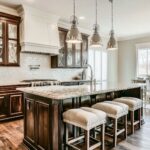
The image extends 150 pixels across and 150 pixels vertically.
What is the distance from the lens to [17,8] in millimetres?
4676

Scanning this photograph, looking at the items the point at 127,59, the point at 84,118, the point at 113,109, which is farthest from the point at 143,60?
the point at 84,118

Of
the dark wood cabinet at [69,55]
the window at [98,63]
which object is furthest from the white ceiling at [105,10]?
the window at [98,63]

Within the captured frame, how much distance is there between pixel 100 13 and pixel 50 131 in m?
3.81

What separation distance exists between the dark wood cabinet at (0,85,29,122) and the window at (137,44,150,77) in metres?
5.57

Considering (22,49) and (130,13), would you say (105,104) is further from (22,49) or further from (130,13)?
(130,13)

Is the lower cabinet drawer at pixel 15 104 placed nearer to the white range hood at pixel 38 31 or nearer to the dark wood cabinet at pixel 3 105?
the dark wood cabinet at pixel 3 105

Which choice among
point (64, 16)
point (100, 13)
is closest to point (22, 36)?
point (64, 16)

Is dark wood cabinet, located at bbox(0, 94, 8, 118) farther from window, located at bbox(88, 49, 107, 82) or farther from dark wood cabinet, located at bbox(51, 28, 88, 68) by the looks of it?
window, located at bbox(88, 49, 107, 82)

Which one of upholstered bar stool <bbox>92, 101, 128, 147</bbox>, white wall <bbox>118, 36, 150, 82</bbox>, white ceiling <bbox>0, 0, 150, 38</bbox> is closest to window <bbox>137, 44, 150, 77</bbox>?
white wall <bbox>118, 36, 150, 82</bbox>

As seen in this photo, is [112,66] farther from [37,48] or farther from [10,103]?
[10,103]

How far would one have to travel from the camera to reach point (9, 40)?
4.60 meters

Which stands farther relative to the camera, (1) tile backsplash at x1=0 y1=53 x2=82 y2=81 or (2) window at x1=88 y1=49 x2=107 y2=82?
(2) window at x1=88 y1=49 x2=107 y2=82

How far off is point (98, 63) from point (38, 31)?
354 cm

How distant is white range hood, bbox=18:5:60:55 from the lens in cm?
459
